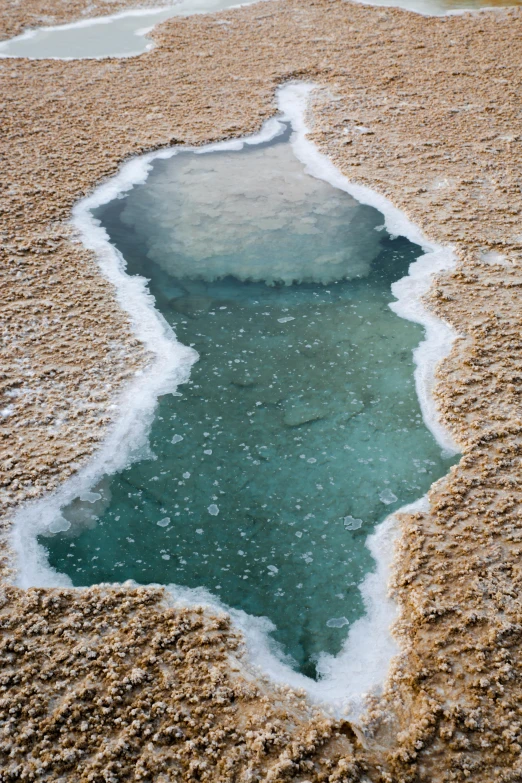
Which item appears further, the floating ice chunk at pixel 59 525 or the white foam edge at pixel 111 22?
the white foam edge at pixel 111 22

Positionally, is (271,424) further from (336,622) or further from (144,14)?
(144,14)

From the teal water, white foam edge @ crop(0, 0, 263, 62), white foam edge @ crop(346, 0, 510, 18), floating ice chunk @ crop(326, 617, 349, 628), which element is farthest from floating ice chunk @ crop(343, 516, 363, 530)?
white foam edge @ crop(346, 0, 510, 18)

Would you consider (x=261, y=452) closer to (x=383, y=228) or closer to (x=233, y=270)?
(x=233, y=270)

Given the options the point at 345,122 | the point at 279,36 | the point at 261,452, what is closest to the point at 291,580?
the point at 261,452

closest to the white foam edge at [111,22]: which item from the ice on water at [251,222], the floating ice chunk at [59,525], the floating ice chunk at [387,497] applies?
the ice on water at [251,222]

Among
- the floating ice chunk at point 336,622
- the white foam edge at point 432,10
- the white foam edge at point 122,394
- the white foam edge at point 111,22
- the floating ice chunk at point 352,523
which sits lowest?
the floating ice chunk at point 336,622

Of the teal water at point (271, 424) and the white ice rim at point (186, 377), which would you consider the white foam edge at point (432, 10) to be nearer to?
the white ice rim at point (186, 377)

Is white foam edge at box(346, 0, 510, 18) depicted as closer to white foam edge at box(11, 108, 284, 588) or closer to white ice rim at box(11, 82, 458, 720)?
white ice rim at box(11, 82, 458, 720)

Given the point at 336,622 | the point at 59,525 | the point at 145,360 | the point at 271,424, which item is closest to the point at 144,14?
the point at 145,360
